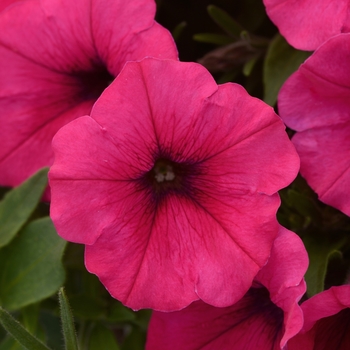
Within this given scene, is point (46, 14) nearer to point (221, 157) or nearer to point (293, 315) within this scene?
point (221, 157)

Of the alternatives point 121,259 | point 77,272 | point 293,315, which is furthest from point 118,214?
point 77,272

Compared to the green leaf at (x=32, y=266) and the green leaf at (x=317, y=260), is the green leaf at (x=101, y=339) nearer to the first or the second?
the green leaf at (x=32, y=266)

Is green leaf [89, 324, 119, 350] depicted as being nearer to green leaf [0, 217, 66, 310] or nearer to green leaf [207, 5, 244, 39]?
green leaf [0, 217, 66, 310]

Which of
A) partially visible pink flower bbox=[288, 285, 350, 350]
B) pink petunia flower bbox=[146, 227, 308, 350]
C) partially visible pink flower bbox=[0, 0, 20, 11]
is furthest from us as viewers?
partially visible pink flower bbox=[0, 0, 20, 11]

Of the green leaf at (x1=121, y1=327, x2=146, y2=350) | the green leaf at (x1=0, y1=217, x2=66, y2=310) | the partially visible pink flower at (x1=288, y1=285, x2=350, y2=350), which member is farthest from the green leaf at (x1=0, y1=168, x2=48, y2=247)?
the partially visible pink flower at (x1=288, y1=285, x2=350, y2=350)

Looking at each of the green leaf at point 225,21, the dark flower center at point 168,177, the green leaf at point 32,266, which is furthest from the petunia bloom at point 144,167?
the green leaf at point 225,21

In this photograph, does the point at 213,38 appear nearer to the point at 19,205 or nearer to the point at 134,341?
the point at 19,205
